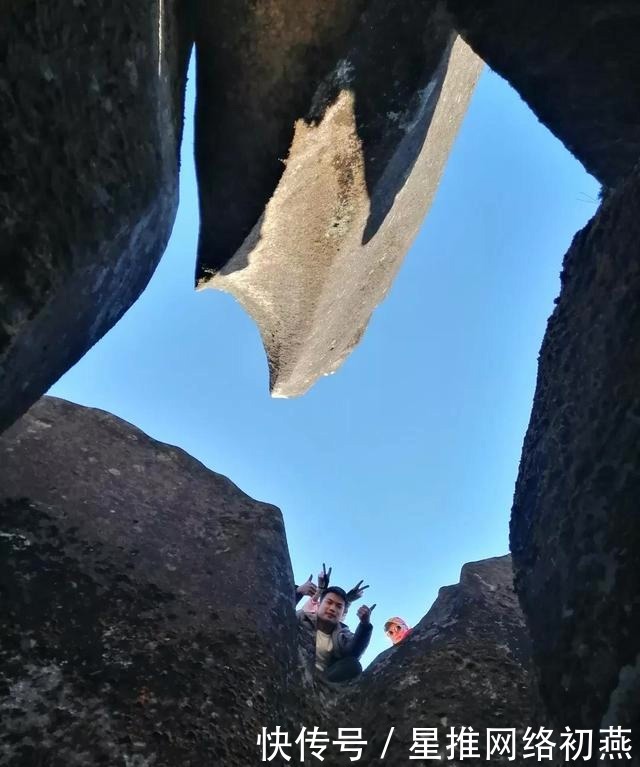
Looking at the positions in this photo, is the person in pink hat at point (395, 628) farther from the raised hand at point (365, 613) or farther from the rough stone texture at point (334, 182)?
the rough stone texture at point (334, 182)

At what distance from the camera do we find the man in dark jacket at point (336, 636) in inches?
190

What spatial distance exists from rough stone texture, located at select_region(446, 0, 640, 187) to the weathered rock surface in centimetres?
295

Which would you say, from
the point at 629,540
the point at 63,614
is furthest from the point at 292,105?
the point at 629,540

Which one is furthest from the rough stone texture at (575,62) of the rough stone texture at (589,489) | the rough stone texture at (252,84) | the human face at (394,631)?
the human face at (394,631)

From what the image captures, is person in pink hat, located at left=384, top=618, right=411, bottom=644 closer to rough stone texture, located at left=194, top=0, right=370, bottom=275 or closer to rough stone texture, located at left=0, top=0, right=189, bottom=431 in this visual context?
rough stone texture, located at left=194, top=0, right=370, bottom=275

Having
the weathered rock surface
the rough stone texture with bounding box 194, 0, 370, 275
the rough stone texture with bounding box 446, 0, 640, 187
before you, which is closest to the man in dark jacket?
the weathered rock surface

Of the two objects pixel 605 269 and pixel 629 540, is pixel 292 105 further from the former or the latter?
pixel 629 540

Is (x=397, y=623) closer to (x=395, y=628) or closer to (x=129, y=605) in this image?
(x=395, y=628)

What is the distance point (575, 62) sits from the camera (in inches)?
154

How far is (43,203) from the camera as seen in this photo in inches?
87.7

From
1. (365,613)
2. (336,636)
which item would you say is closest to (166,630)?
(336,636)

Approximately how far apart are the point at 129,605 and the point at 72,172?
236cm

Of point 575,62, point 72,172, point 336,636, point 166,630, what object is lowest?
point 166,630

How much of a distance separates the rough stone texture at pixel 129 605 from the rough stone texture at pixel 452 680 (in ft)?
1.63
